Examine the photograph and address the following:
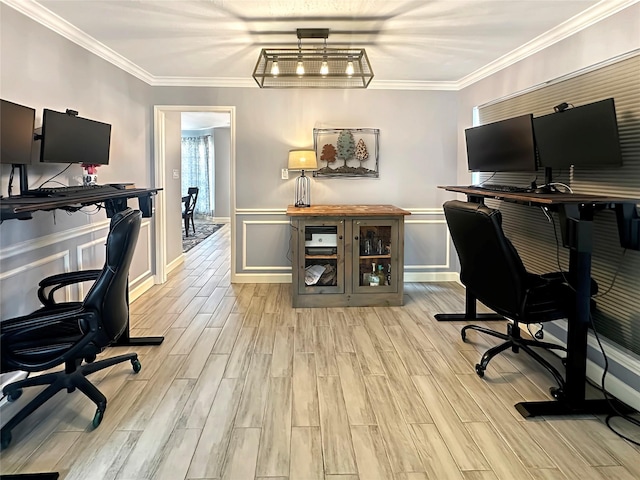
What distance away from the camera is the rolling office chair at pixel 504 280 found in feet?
7.87

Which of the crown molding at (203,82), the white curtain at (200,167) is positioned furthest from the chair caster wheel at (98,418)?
the white curtain at (200,167)

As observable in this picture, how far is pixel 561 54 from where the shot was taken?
296cm

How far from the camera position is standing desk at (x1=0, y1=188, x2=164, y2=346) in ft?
6.04

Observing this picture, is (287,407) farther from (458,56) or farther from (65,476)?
(458,56)

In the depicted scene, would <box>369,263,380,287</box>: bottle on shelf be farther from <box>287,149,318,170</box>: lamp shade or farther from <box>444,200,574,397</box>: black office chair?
<box>444,200,574,397</box>: black office chair

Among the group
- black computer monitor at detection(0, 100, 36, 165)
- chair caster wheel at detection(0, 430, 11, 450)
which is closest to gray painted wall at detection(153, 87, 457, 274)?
black computer monitor at detection(0, 100, 36, 165)

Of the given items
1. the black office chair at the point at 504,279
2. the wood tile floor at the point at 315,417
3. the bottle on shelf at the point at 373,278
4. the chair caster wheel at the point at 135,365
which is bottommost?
the wood tile floor at the point at 315,417

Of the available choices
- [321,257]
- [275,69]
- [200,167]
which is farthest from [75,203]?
[200,167]

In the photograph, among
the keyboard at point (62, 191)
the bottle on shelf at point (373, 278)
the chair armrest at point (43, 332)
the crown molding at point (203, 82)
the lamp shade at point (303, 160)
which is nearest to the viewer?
the chair armrest at point (43, 332)

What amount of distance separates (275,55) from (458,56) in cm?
159

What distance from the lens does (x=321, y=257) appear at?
4.07 m

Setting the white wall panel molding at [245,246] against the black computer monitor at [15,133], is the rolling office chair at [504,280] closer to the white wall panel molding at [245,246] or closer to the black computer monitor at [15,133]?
the black computer monitor at [15,133]

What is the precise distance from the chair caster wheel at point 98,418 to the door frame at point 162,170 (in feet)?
9.22

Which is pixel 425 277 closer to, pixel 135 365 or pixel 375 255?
pixel 375 255
